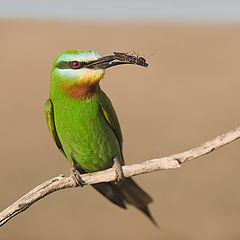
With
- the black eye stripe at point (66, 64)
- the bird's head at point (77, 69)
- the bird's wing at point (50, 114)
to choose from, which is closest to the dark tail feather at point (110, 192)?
the bird's wing at point (50, 114)

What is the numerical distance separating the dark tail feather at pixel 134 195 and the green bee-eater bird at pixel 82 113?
360 millimetres

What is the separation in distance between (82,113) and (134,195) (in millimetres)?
1063

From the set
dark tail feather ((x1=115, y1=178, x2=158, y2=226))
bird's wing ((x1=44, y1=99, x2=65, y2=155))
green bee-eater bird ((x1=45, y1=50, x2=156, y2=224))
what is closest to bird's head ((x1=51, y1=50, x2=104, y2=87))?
green bee-eater bird ((x1=45, y1=50, x2=156, y2=224))

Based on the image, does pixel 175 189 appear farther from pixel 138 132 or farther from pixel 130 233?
pixel 138 132

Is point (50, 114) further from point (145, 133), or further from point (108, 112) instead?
point (145, 133)

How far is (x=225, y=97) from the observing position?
1476 centimetres

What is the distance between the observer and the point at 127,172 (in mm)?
3344

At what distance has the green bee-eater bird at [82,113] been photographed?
358 cm

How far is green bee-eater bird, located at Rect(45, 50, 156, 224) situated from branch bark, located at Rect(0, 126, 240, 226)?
1.54 feet

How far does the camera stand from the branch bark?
10.3ft

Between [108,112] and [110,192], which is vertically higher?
[108,112]

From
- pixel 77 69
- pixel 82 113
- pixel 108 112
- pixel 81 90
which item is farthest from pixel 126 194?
pixel 77 69

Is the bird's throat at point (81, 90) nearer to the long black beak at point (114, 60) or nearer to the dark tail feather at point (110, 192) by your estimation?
the long black beak at point (114, 60)

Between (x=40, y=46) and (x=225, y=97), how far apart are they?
8.95m
